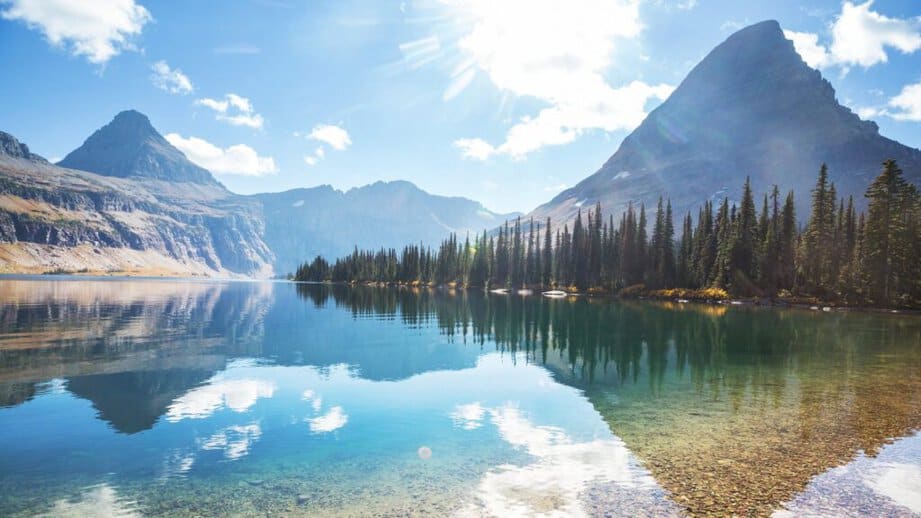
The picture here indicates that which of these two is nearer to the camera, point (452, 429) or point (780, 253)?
point (452, 429)

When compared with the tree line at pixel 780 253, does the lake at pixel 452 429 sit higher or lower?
lower

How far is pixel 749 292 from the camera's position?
11425 centimetres

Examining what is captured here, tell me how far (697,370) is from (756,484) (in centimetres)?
2003

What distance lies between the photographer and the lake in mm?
13211

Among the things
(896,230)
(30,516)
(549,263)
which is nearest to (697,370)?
(30,516)

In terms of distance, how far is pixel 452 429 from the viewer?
20.1 meters

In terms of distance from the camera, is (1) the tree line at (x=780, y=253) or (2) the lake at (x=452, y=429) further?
(1) the tree line at (x=780, y=253)

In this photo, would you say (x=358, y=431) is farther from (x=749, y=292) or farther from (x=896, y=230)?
(x=749, y=292)

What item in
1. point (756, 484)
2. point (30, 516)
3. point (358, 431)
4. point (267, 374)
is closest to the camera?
point (30, 516)

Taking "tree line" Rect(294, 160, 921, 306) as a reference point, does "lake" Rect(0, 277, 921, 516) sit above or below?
below

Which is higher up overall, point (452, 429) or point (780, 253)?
point (780, 253)

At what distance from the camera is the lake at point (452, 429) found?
13211 millimetres

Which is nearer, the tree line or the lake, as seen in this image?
the lake

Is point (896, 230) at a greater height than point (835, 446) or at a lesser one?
greater
